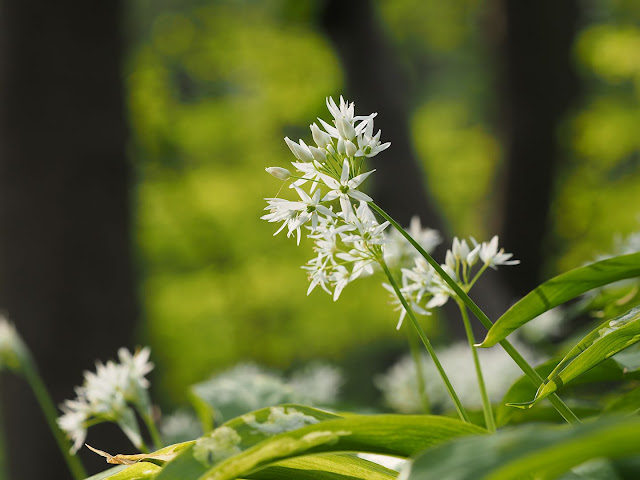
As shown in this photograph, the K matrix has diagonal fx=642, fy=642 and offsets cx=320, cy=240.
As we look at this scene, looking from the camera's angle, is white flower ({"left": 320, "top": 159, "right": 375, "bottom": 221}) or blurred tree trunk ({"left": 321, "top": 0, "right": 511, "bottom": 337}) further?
blurred tree trunk ({"left": 321, "top": 0, "right": 511, "bottom": 337})

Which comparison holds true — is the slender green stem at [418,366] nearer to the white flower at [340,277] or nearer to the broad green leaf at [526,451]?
the white flower at [340,277]

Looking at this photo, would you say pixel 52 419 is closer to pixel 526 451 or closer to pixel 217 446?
pixel 217 446

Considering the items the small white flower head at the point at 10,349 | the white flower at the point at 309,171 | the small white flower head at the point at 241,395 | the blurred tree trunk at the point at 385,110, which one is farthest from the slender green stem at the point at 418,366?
the blurred tree trunk at the point at 385,110

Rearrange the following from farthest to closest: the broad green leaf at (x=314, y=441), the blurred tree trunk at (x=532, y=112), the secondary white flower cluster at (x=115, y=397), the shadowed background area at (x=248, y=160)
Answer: the blurred tree trunk at (x=532, y=112)
the shadowed background area at (x=248, y=160)
the secondary white flower cluster at (x=115, y=397)
the broad green leaf at (x=314, y=441)

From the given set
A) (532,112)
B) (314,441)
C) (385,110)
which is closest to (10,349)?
(314,441)

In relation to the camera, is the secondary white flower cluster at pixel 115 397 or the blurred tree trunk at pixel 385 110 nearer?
the secondary white flower cluster at pixel 115 397

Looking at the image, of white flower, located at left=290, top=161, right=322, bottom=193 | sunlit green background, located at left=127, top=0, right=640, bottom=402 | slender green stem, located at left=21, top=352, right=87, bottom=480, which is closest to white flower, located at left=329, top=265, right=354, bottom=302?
white flower, located at left=290, top=161, right=322, bottom=193

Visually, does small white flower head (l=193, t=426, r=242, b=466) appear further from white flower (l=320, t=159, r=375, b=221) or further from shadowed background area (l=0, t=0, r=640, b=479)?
shadowed background area (l=0, t=0, r=640, b=479)
